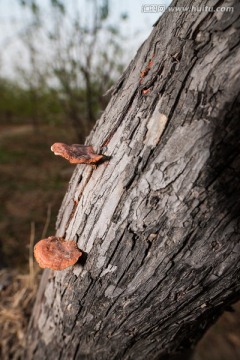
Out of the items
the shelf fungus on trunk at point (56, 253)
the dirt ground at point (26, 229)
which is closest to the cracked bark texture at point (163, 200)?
the shelf fungus on trunk at point (56, 253)

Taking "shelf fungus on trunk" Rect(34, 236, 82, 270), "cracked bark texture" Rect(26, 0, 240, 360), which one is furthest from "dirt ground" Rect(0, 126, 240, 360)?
"cracked bark texture" Rect(26, 0, 240, 360)

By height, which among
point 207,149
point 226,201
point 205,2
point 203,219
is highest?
point 205,2

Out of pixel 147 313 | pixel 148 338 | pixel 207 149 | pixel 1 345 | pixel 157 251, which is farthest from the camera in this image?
pixel 1 345

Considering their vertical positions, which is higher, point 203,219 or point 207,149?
point 207,149

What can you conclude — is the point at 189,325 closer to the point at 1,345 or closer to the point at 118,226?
the point at 118,226

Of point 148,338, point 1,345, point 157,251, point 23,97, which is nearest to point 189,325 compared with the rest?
point 148,338

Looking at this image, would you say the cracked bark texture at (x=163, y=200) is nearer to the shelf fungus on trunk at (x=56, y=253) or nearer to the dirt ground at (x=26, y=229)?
the shelf fungus on trunk at (x=56, y=253)
